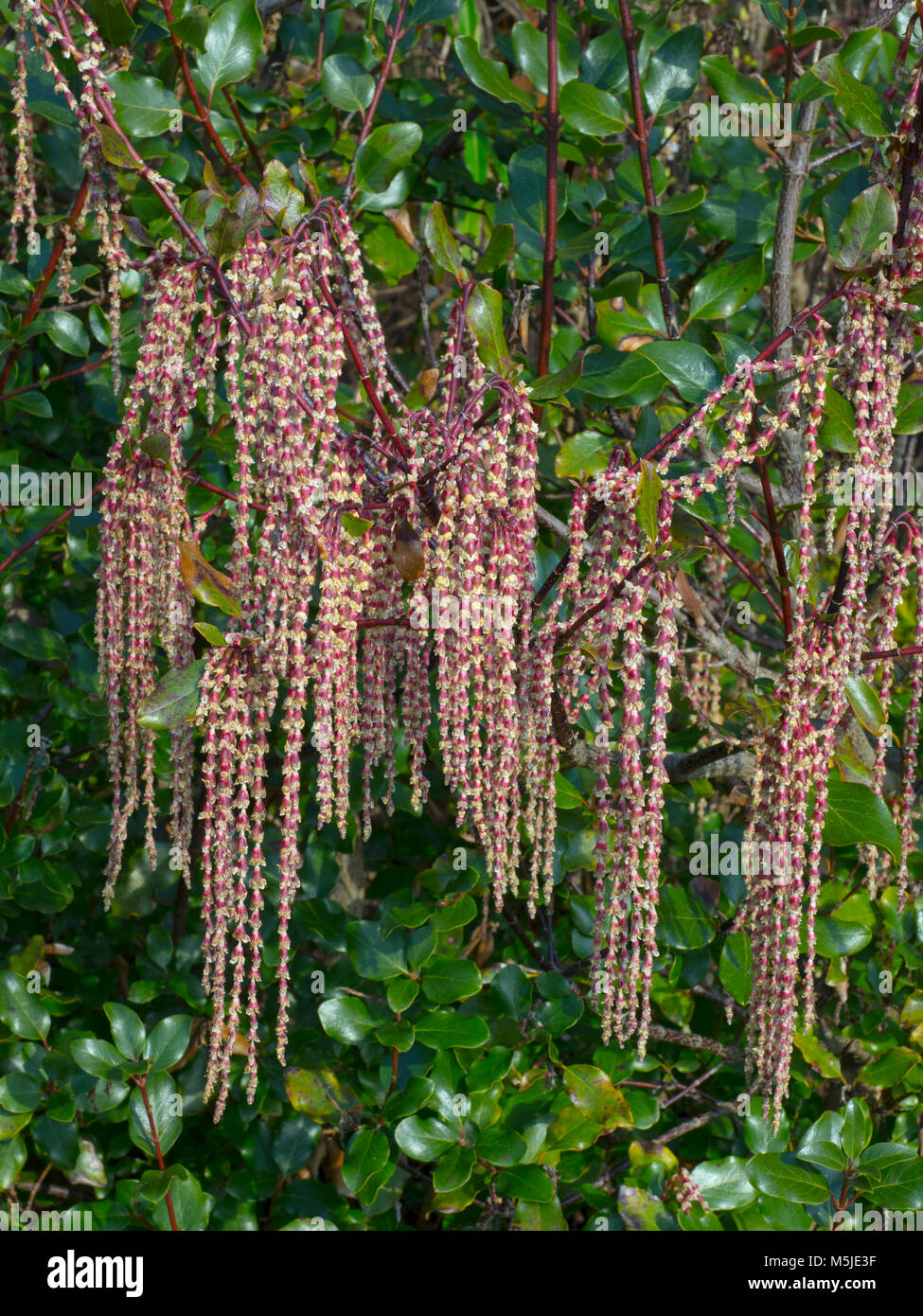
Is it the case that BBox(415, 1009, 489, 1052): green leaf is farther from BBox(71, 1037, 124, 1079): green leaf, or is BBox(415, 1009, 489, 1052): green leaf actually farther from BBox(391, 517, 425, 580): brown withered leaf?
BBox(391, 517, 425, 580): brown withered leaf

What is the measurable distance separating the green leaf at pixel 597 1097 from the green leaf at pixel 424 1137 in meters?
0.26

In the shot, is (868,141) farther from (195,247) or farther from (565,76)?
(195,247)

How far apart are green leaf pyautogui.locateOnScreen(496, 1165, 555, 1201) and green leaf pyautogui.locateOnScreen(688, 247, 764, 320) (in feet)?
5.07

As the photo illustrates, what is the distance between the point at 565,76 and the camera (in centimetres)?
232

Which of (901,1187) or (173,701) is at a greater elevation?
(173,701)

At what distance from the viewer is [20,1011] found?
2324mm

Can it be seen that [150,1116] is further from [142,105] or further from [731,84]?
[731,84]

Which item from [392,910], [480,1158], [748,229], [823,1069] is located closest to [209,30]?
[748,229]

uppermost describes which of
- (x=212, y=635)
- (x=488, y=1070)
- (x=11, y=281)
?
(x=11, y=281)

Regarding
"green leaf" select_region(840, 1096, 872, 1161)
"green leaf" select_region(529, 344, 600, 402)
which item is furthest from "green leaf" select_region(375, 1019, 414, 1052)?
"green leaf" select_region(529, 344, 600, 402)

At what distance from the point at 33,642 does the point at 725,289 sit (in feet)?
5.07

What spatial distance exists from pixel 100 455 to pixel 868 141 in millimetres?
1896

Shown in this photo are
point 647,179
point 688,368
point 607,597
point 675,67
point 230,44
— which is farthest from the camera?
point 675,67

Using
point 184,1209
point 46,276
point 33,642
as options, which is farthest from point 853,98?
point 184,1209
